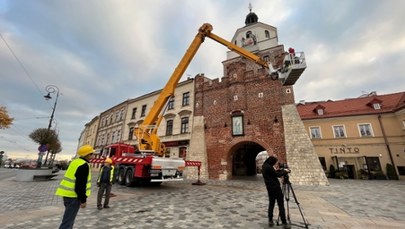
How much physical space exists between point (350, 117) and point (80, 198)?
24863mm

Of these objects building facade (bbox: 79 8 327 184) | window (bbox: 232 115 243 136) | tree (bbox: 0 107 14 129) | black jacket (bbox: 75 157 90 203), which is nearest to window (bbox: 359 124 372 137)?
building facade (bbox: 79 8 327 184)

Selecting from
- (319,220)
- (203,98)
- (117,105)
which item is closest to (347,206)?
(319,220)

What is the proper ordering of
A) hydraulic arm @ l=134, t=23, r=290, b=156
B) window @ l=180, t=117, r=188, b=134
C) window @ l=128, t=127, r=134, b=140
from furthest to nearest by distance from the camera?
window @ l=128, t=127, r=134, b=140
window @ l=180, t=117, r=188, b=134
hydraulic arm @ l=134, t=23, r=290, b=156

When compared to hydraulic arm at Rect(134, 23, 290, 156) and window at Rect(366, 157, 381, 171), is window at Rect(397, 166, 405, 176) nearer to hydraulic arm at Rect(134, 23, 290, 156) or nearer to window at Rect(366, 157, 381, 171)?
window at Rect(366, 157, 381, 171)

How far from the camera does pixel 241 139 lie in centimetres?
1595

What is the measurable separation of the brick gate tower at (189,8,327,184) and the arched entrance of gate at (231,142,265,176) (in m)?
0.11

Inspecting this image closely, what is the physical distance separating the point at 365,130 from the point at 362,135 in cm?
62

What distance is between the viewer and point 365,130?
19.4 m

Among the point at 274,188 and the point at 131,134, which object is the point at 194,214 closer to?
the point at 274,188

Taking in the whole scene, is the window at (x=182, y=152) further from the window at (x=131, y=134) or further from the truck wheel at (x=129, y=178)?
the window at (x=131, y=134)

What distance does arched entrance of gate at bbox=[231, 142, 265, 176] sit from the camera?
66.4 ft

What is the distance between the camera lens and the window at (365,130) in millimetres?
19209

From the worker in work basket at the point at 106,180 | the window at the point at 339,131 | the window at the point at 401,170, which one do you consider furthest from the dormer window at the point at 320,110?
the worker in work basket at the point at 106,180

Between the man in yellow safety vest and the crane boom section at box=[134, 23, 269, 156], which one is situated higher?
the crane boom section at box=[134, 23, 269, 156]
